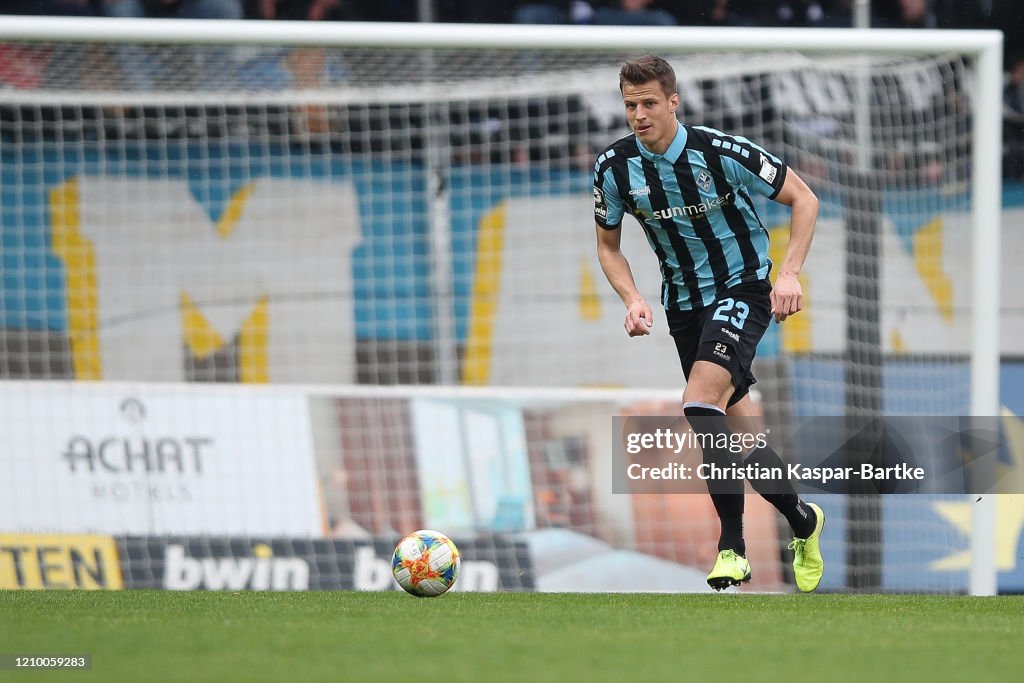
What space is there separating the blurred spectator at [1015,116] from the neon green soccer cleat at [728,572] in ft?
19.6

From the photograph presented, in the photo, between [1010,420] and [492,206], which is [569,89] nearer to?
[492,206]

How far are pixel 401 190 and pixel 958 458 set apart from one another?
385 centimetres

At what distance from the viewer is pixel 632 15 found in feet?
33.4

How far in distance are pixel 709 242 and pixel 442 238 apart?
3985 mm

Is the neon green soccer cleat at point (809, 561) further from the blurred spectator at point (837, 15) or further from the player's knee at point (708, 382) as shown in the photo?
the blurred spectator at point (837, 15)

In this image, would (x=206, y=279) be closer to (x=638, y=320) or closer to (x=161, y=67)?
(x=161, y=67)

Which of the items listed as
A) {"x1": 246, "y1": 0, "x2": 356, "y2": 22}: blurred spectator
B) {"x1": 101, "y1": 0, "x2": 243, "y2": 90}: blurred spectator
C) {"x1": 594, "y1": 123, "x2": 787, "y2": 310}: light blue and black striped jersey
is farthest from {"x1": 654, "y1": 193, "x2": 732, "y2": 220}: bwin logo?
{"x1": 246, "y1": 0, "x2": 356, "y2": 22}: blurred spectator

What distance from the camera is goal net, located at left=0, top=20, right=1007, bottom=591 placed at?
831cm

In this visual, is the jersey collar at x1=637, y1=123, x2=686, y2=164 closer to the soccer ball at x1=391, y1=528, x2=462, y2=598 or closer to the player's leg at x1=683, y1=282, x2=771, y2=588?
the player's leg at x1=683, y1=282, x2=771, y2=588

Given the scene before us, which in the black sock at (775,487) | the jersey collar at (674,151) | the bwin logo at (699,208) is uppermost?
the jersey collar at (674,151)

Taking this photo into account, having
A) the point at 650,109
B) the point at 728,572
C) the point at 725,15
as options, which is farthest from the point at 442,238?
the point at 728,572

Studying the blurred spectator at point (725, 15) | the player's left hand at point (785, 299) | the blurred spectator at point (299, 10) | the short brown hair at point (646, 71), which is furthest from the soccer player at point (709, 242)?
the blurred spectator at point (299, 10)

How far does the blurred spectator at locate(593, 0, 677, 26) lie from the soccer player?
4923mm

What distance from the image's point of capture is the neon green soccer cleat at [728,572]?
5.14 meters
